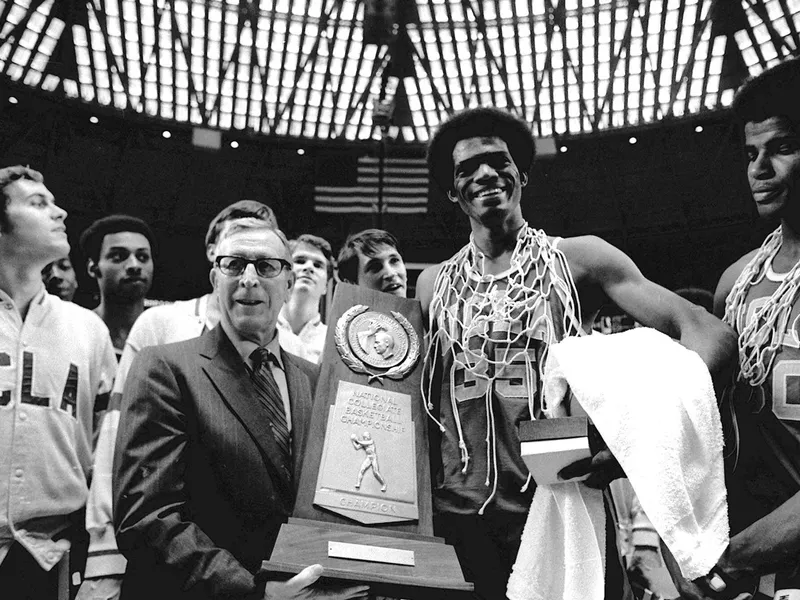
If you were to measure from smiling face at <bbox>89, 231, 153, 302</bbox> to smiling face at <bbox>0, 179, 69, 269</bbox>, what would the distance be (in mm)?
1192

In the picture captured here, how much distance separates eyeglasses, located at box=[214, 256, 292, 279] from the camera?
2.44m

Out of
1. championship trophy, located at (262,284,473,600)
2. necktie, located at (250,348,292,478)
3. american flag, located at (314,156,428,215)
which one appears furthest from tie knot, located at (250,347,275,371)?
american flag, located at (314,156,428,215)

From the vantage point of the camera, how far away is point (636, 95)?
45.3 ft

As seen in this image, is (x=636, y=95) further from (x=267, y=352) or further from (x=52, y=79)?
(x=267, y=352)

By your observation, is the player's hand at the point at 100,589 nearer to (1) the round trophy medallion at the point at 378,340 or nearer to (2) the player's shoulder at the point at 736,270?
(1) the round trophy medallion at the point at 378,340

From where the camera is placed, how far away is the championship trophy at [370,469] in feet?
6.17

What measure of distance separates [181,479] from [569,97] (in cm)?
1314

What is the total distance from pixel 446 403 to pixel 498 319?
30cm

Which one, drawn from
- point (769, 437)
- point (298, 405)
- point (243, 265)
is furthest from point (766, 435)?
point (243, 265)

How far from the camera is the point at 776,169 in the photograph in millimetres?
2174

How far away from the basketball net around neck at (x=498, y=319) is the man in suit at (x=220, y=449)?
47 cm

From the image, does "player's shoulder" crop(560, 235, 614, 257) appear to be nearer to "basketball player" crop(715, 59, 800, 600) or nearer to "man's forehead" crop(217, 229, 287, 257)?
"basketball player" crop(715, 59, 800, 600)

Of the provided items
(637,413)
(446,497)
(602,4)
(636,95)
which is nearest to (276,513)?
(446,497)

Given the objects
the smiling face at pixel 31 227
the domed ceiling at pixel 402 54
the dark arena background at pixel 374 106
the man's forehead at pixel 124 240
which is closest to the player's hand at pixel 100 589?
the smiling face at pixel 31 227
